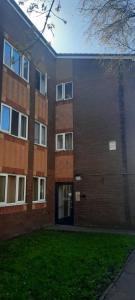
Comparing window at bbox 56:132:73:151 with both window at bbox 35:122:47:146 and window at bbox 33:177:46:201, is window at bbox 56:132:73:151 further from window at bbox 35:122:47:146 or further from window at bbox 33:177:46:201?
window at bbox 33:177:46:201

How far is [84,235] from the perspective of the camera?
12625mm

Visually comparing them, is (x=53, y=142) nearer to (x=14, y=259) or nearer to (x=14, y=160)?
(x=14, y=160)

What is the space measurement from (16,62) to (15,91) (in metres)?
1.29

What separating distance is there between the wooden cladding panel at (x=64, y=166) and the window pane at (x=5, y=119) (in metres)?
5.34

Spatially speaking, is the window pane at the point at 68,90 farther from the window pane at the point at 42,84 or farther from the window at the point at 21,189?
the window at the point at 21,189

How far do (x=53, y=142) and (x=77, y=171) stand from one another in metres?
2.31

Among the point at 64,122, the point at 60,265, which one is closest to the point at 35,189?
the point at 64,122

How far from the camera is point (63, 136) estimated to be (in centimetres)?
1709

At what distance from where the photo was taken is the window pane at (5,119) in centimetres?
1188

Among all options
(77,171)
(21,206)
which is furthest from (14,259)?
(77,171)

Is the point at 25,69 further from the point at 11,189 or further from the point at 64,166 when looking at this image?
the point at 11,189

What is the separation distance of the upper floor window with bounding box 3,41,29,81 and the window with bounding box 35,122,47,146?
2.61 meters

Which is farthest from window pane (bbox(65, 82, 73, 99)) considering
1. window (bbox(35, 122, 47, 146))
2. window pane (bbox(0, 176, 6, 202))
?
window pane (bbox(0, 176, 6, 202))

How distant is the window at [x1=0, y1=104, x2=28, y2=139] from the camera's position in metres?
12.0
